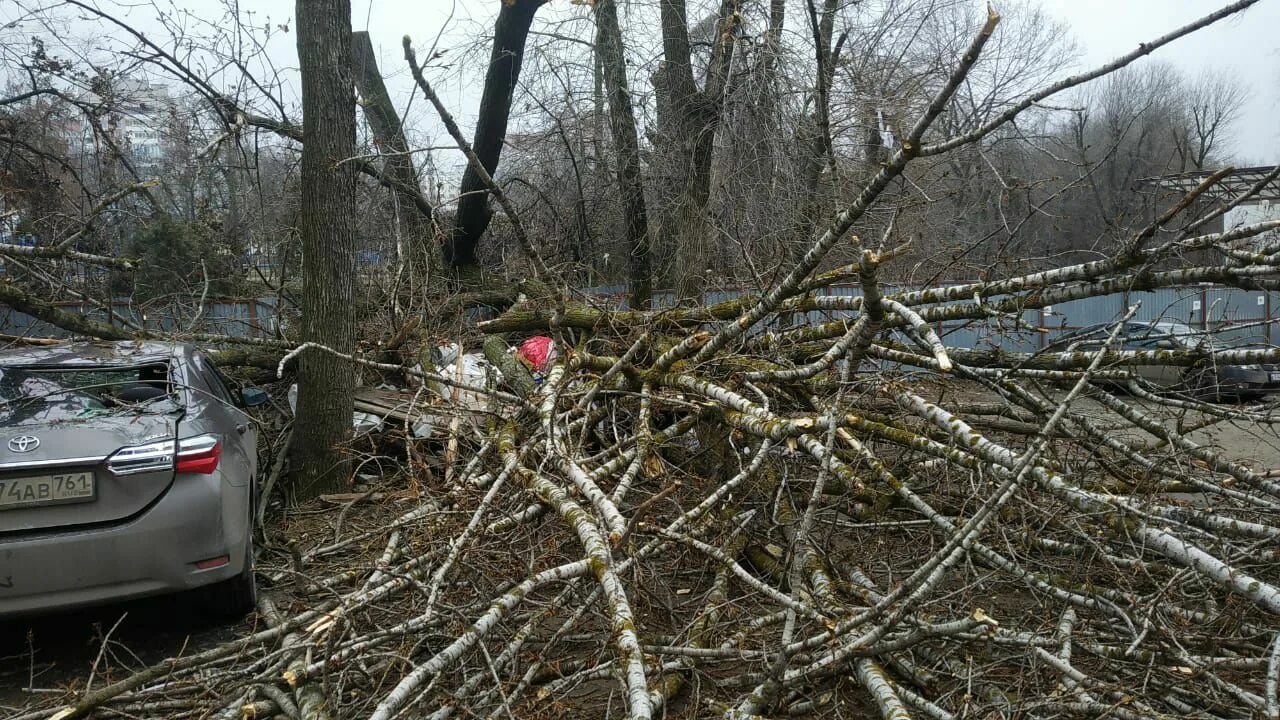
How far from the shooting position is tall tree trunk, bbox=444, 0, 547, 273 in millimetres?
8594

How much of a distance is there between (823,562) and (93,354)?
389 cm

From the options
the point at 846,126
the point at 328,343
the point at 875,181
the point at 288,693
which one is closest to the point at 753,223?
the point at 846,126

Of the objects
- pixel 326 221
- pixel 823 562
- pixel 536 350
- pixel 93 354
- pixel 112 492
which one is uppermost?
pixel 326 221

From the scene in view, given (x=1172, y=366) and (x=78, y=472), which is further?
(x=1172, y=366)

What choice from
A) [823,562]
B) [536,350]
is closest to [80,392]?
[536,350]

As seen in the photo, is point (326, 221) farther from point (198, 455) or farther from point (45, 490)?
point (45, 490)

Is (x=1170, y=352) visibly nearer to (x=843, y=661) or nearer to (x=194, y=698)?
(x=843, y=661)

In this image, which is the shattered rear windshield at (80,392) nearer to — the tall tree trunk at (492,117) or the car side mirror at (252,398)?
the car side mirror at (252,398)

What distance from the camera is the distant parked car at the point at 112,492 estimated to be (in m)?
3.38

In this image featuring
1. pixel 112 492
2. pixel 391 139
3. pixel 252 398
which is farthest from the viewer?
pixel 391 139

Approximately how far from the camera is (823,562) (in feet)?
11.6

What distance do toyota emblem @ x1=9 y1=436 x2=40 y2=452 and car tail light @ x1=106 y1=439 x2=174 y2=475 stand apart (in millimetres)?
298

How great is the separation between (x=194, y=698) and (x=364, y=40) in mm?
10330

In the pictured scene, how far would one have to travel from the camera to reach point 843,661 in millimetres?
2725
